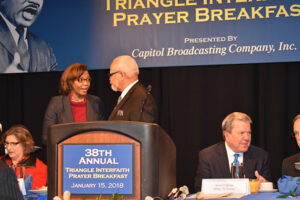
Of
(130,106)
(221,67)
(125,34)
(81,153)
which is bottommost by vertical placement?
(81,153)

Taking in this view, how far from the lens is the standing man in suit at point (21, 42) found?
13.8ft

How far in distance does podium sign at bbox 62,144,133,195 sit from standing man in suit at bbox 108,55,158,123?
7.04ft

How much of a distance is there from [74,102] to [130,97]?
2.18 ft

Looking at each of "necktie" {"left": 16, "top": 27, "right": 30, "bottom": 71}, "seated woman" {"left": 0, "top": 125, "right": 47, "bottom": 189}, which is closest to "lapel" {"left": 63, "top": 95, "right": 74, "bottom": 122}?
"seated woman" {"left": 0, "top": 125, "right": 47, "bottom": 189}

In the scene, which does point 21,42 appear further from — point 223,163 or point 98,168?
point 98,168

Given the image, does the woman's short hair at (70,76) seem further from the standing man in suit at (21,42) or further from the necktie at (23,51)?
the necktie at (23,51)

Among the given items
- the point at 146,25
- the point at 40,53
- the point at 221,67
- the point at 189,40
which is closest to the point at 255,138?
the point at 221,67

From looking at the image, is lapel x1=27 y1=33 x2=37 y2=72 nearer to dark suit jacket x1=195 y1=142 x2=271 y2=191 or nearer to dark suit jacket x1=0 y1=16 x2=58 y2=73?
dark suit jacket x1=0 y1=16 x2=58 y2=73

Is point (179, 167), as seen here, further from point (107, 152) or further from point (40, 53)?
point (107, 152)

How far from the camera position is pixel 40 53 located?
13.9ft

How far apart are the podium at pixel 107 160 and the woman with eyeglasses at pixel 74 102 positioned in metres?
2.75

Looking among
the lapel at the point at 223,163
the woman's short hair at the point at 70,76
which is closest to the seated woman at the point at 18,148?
the woman's short hair at the point at 70,76

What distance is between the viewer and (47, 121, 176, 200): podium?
84 centimetres

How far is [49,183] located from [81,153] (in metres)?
0.08
